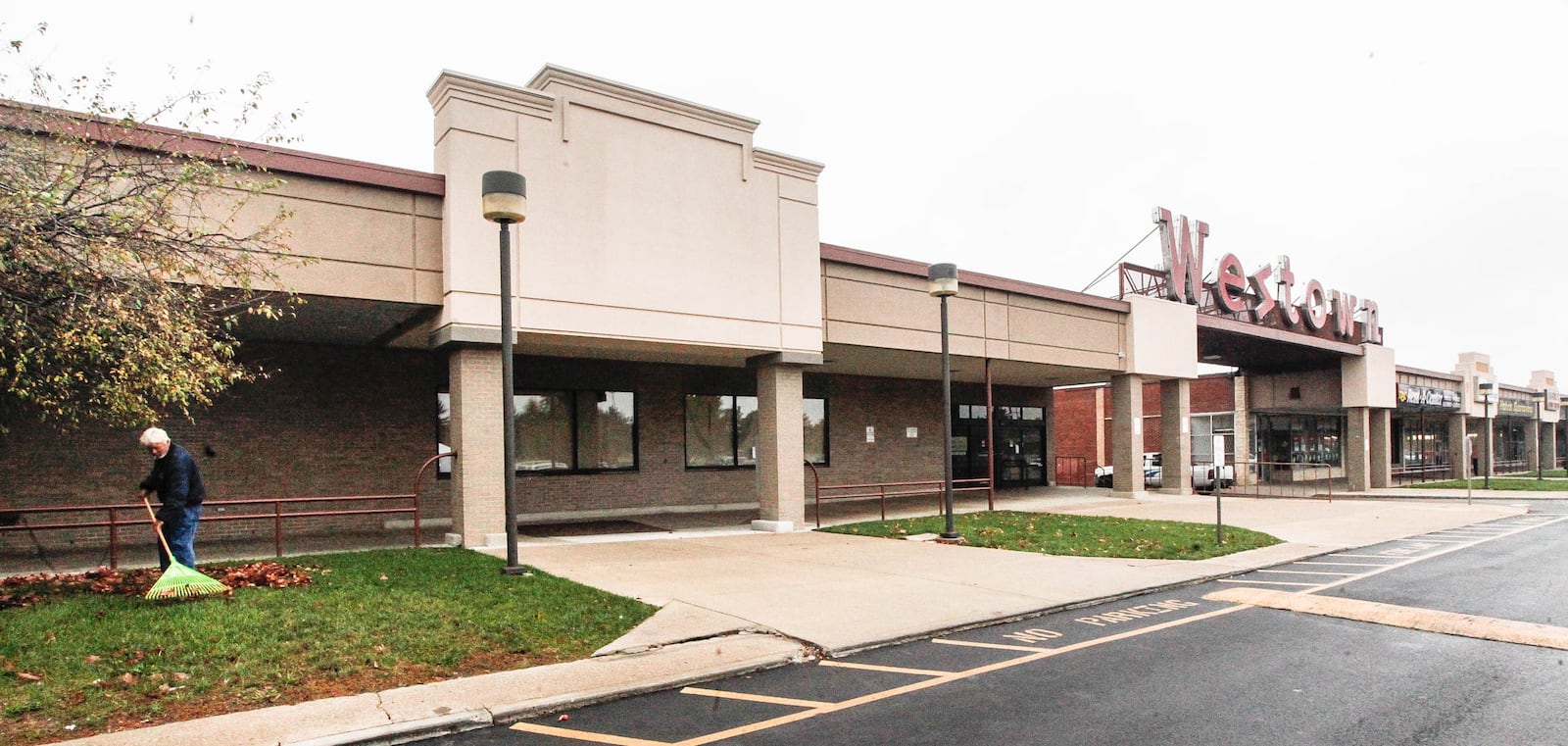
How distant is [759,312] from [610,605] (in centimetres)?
844

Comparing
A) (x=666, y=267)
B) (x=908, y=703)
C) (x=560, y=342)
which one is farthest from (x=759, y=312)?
(x=908, y=703)

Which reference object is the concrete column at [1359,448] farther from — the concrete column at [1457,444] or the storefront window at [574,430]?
the storefront window at [574,430]

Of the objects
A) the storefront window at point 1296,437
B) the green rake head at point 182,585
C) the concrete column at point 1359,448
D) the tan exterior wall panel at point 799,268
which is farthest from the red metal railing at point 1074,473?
the green rake head at point 182,585

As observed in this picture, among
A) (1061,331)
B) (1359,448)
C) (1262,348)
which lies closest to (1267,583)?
(1061,331)

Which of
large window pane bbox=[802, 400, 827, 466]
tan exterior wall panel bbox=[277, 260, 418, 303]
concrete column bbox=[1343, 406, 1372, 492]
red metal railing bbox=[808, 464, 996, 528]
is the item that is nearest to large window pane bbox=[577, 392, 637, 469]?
red metal railing bbox=[808, 464, 996, 528]

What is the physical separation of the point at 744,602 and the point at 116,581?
6739 mm

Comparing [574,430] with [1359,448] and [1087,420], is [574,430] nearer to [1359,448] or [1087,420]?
[1359,448]

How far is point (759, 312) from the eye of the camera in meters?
16.7

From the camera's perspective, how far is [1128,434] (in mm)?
25453

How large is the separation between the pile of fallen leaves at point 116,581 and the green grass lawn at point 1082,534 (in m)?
9.58

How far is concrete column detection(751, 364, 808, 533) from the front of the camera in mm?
17047

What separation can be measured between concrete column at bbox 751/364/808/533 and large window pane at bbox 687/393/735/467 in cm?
418

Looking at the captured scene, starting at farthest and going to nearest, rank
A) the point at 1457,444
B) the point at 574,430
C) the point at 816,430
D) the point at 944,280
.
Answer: the point at 1457,444, the point at 816,430, the point at 574,430, the point at 944,280

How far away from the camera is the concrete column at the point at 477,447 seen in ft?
44.3
